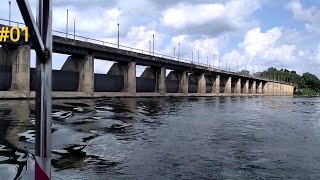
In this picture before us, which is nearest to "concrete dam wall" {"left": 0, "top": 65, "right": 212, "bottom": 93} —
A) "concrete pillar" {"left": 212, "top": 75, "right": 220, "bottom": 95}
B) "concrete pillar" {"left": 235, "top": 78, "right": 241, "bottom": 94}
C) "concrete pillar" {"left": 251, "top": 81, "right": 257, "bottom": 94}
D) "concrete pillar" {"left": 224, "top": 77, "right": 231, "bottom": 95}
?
"concrete pillar" {"left": 212, "top": 75, "right": 220, "bottom": 95}

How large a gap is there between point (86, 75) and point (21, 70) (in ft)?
46.2

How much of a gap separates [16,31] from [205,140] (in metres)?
34.3

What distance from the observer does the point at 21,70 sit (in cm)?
4353

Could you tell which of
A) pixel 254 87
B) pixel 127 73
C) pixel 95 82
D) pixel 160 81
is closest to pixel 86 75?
pixel 95 82

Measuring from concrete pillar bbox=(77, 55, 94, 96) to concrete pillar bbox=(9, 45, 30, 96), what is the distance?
13.1 metres

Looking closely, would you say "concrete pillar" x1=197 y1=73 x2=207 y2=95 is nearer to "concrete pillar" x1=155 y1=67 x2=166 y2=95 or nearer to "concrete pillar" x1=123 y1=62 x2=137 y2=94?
"concrete pillar" x1=155 y1=67 x2=166 y2=95

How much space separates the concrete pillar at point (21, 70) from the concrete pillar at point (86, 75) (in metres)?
13.1

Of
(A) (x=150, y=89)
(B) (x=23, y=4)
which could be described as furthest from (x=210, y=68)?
(B) (x=23, y=4)

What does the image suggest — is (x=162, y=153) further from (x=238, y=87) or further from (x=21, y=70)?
(x=238, y=87)

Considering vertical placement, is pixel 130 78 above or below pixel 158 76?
below

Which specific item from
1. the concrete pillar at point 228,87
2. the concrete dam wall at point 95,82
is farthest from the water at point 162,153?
the concrete pillar at point 228,87

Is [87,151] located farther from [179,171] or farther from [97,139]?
[179,171]

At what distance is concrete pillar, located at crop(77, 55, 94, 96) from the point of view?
56.4 metres

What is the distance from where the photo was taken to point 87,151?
40.2 ft
